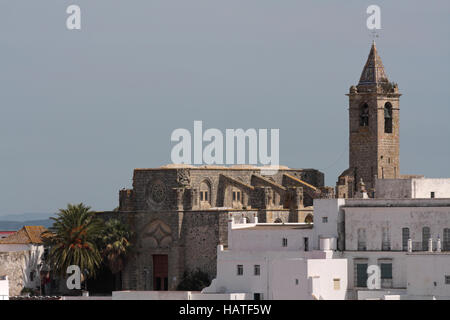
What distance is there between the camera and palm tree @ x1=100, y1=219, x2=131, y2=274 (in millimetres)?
115438

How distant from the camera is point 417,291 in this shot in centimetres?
9444

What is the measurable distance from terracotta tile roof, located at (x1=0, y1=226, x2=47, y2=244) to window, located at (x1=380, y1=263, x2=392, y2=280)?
2917 cm

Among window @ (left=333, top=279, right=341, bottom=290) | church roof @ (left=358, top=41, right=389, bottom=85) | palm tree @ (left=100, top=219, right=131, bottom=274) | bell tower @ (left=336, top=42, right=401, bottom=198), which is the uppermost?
church roof @ (left=358, top=41, right=389, bottom=85)

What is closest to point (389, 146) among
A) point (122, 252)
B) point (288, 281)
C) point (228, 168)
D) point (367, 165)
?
point (367, 165)

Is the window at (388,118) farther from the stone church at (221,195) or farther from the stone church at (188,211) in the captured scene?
the stone church at (188,211)

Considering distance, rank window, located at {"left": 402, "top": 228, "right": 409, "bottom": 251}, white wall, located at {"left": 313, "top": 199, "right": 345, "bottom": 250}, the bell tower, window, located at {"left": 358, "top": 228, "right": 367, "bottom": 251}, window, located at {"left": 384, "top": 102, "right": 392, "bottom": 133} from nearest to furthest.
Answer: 1. window, located at {"left": 402, "top": 228, "right": 409, "bottom": 251}
2. window, located at {"left": 358, "top": 228, "right": 367, "bottom": 251}
3. white wall, located at {"left": 313, "top": 199, "right": 345, "bottom": 250}
4. the bell tower
5. window, located at {"left": 384, "top": 102, "right": 392, "bottom": 133}

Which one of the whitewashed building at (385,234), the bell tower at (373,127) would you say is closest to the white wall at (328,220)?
the whitewashed building at (385,234)

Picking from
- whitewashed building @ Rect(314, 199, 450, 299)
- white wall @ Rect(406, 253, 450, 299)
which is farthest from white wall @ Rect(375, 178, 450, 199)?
white wall @ Rect(406, 253, 450, 299)

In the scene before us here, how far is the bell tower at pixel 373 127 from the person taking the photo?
4803 inches

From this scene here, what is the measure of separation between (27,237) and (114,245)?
25.3ft

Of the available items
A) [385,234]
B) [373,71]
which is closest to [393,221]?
[385,234]

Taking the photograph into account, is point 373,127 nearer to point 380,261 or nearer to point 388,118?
point 388,118

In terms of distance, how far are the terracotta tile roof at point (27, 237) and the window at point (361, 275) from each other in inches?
1097

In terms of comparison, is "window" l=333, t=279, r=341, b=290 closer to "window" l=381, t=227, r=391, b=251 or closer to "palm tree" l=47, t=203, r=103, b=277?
"window" l=381, t=227, r=391, b=251
